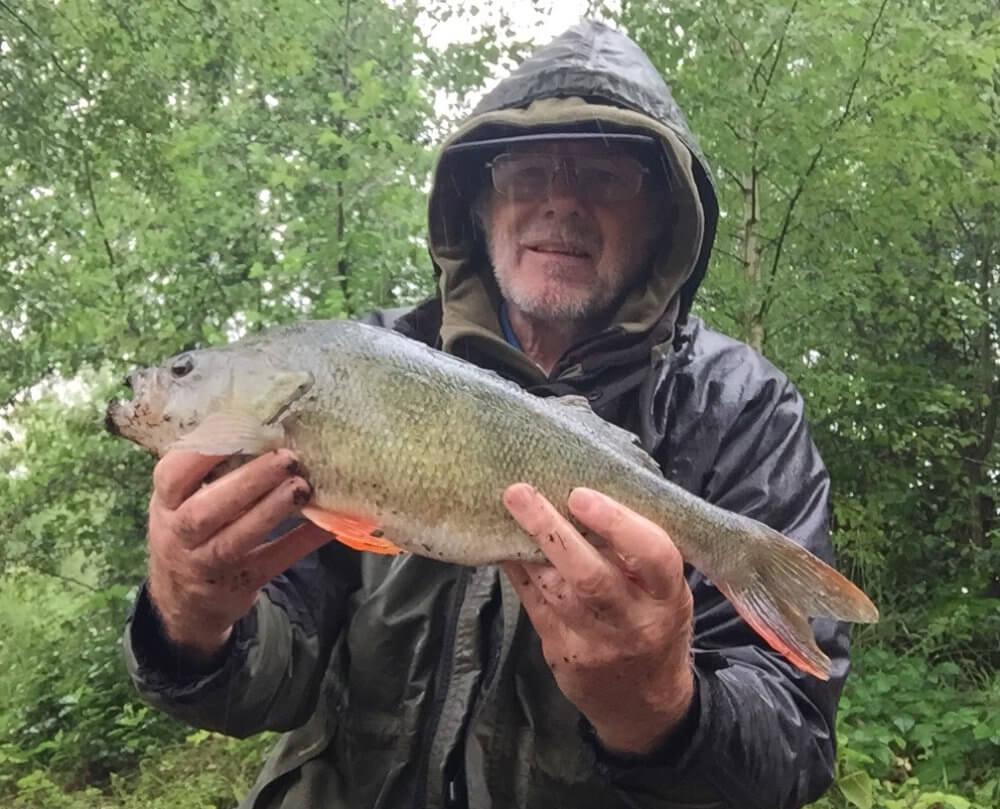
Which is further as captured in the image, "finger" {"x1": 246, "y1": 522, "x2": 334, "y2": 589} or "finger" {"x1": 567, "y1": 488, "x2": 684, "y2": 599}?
"finger" {"x1": 246, "y1": 522, "x2": 334, "y2": 589}

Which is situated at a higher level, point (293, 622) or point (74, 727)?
point (293, 622)

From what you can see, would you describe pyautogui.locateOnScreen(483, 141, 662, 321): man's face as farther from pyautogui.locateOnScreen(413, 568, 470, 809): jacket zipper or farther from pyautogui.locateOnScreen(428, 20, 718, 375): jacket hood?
pyautogui.locateOnScreen(413, 568, 470, 809): jacket zipper

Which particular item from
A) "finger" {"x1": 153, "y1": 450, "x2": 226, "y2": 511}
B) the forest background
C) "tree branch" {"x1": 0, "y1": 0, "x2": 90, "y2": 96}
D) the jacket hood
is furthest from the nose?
"tree branch" {"x1": 0, "y1": 0, "x2": 90, "y2": 96}

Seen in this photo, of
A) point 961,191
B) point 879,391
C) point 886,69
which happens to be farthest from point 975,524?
point 886,69

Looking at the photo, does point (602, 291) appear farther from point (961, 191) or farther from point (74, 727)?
point (74, 727)

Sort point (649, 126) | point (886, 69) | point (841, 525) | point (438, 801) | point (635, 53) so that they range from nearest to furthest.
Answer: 1. point (438, 801)
2. point (649, 126)
3. point (635, 53)
4. point (886, 69)
5. point (841, 525)

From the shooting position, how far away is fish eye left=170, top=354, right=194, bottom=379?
1.89 m

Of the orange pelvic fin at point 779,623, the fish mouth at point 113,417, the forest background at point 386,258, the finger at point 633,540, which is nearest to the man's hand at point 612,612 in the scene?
the finger at point 633,540

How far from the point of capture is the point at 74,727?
7.17 meters

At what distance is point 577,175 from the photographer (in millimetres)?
2736

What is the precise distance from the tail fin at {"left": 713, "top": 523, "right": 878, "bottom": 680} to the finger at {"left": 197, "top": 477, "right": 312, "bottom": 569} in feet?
2.59

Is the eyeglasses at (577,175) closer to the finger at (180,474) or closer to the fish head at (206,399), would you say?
the fish head at (206,399)

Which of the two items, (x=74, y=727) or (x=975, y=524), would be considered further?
(x=975, y=524)

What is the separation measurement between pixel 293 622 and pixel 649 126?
1601mm
